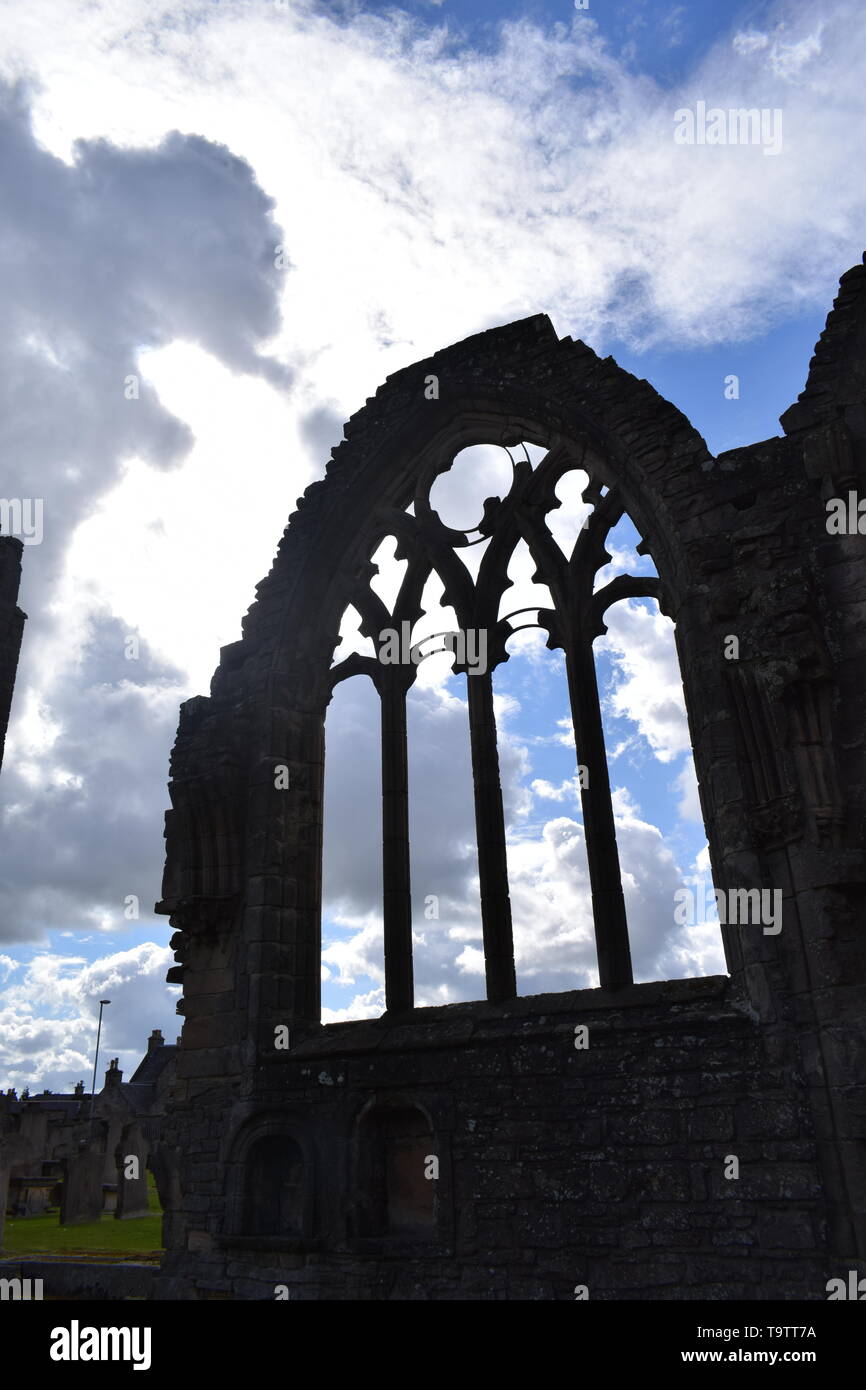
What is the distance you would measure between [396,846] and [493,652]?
1.81 m

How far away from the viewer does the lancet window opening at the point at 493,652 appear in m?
7.05

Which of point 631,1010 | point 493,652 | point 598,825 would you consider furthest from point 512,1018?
point 493,652

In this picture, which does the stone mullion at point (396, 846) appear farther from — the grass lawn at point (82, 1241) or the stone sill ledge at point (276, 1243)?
the grass lawn at point (82, 1241)

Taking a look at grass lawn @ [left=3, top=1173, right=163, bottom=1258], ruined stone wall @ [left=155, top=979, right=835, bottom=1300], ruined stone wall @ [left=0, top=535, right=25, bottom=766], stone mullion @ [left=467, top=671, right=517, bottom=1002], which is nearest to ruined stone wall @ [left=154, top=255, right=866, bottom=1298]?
ruined stone wall @ [left=155, top=979, right=835, bottom=1300]

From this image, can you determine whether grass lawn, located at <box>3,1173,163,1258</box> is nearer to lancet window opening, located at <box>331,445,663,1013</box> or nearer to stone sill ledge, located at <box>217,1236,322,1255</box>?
stone sill ledge, located at <box>217,1236,322,1255</box>

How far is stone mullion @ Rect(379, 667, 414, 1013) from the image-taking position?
25.0 feet

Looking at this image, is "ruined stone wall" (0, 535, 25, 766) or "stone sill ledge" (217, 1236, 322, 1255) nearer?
"stone sill ledge" (217, 1236, 322, 1255)

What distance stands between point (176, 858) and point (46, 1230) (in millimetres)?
12569

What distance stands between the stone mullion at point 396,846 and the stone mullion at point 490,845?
0.78 m

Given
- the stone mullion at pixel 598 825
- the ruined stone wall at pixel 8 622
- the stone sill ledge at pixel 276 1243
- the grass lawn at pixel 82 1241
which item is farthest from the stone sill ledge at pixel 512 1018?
the ruined stone wall at pixel 8 622

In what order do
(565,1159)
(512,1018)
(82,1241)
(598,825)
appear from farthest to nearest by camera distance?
(82,1241), (598,825), (512,1018), (565,1159)

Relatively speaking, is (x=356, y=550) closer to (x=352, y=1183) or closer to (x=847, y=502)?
(x=847, y=502)

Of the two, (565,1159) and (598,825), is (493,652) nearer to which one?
(598,825)

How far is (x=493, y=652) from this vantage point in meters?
8.05
